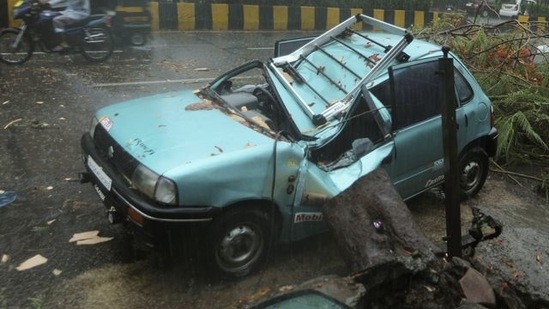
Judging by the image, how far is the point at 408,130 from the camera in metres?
4.20

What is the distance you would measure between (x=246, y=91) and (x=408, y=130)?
58.0 inches

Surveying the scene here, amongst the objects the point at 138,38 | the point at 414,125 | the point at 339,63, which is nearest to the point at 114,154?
the point at 339,63

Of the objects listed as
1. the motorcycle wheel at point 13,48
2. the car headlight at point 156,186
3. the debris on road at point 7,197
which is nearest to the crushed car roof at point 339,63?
the car headlight at point 156,186

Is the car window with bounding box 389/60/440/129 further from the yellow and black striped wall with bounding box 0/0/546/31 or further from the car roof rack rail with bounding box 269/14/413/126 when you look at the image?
the yellow and black striped wall with bounding box 0/0/546/31

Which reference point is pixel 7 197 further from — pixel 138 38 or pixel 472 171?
pixel 138 38

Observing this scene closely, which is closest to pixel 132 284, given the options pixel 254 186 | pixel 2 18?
pixel 254 186

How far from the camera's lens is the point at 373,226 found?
132 inches

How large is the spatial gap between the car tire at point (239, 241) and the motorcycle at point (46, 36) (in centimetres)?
663

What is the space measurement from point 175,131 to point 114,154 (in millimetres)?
440

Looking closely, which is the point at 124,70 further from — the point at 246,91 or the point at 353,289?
the point at 353,289

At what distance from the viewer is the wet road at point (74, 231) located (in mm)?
3369

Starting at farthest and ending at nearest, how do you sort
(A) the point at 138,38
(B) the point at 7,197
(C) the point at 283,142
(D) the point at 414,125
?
(A) the point at 138,38, (B) the point at 7,197, (D) the point at 414,125, (C) the point at 283,142

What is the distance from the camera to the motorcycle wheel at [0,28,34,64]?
827 cm

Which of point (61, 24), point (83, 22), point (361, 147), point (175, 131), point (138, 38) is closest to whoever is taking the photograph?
point (175, 131)
